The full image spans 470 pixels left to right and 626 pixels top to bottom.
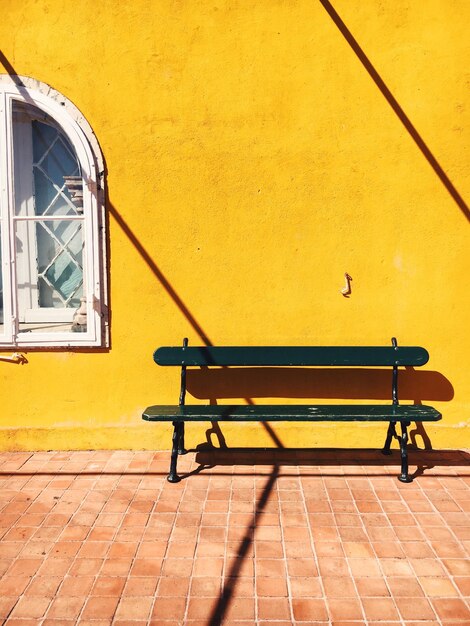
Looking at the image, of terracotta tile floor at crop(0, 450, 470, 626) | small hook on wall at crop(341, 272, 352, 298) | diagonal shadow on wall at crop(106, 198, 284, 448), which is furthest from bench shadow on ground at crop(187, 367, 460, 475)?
small hook on wall at crop(341, 272, 352, 298)

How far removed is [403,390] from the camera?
4.86m

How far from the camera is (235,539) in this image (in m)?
3.53

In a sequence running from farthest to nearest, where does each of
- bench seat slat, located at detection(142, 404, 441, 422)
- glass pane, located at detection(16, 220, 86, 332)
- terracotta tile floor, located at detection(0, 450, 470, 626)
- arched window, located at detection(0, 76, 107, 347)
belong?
glass pane, located at detection(16, 220, 86, 332) → arched window, located at detection(0, 76, 107, 347) → bench seat slat, located at detection(142, 404, 441, 422) → terracotta tile floor, located at detection(0, 450, 470, 626)

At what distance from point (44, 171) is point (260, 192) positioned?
6.48 ft

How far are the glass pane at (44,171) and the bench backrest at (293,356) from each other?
162 cm

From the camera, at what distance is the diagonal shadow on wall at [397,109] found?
14.7 feet

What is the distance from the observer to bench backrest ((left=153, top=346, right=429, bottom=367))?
181 inches

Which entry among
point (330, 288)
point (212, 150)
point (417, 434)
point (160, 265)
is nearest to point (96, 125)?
point (212, 150)

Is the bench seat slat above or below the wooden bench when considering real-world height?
below

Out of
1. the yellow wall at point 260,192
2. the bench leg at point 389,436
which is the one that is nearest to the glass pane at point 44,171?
the yellow wall at point 260,192

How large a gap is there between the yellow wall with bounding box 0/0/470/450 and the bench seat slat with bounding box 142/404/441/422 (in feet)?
1.31

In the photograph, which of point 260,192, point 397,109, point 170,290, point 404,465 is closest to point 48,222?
point 170,290

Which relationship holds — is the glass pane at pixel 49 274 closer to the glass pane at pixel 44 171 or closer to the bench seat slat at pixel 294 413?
the glass pane at pixel 44 171

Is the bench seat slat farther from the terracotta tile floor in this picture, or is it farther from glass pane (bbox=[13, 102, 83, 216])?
glass pane (bbox=[13, 102, 83, 216])
